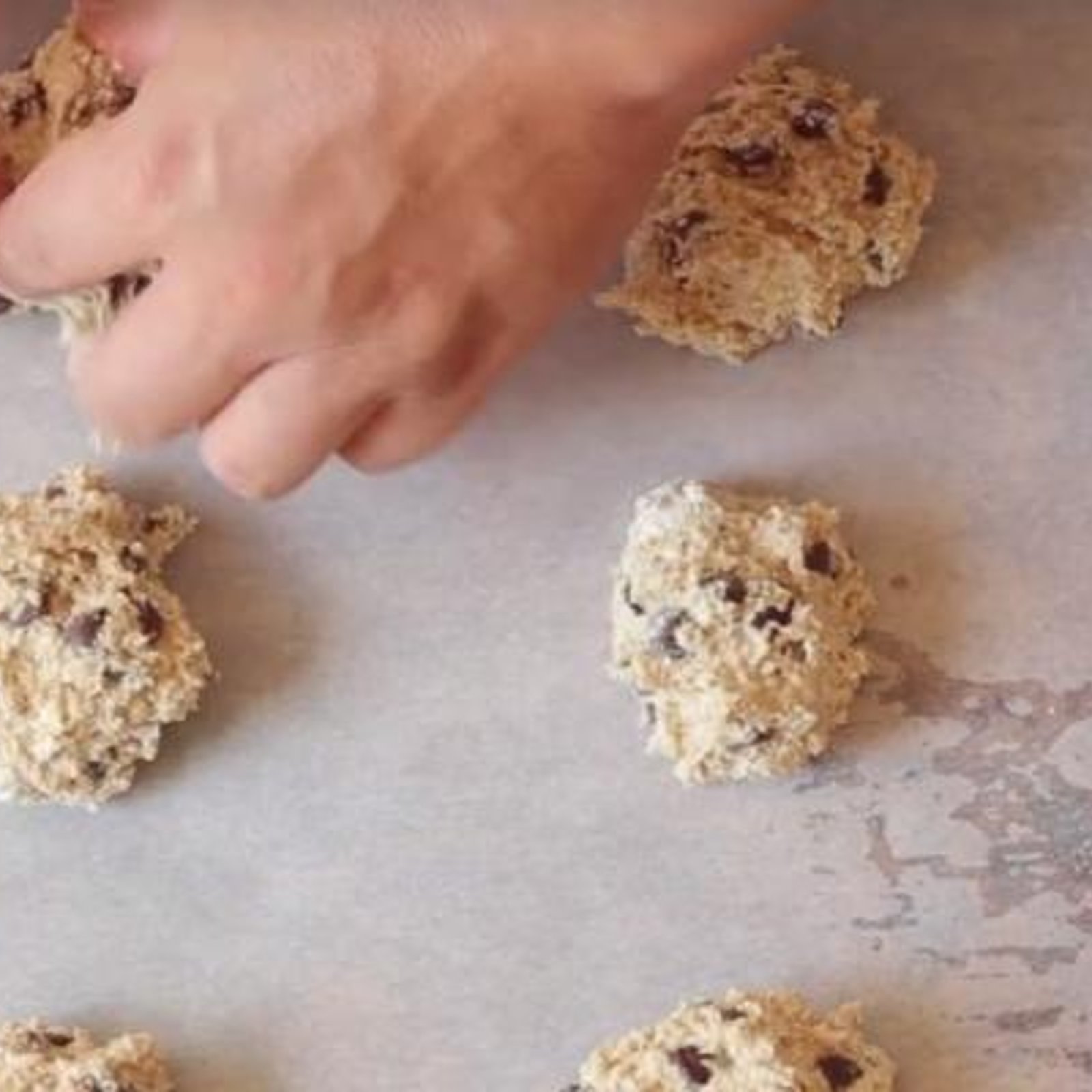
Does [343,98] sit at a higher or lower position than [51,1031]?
higher

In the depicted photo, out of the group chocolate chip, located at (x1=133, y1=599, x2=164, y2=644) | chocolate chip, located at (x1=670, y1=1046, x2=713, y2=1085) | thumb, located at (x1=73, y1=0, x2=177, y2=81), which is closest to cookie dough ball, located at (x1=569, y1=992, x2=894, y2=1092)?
chocolate chip, located at (x1=670, y1=1046, x2=713, y2=1085)

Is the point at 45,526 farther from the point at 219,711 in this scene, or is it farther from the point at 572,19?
the point at 572,19

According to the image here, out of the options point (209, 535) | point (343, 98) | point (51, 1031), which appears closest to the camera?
point (343, 98)

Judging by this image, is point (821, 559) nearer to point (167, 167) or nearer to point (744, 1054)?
point (744, 1054)

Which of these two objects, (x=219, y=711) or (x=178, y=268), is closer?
(x=178, y=268)

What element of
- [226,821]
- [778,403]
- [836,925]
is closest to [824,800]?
[836,925]

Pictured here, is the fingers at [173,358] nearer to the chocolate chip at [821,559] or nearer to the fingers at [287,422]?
the fingers at [287,422]
